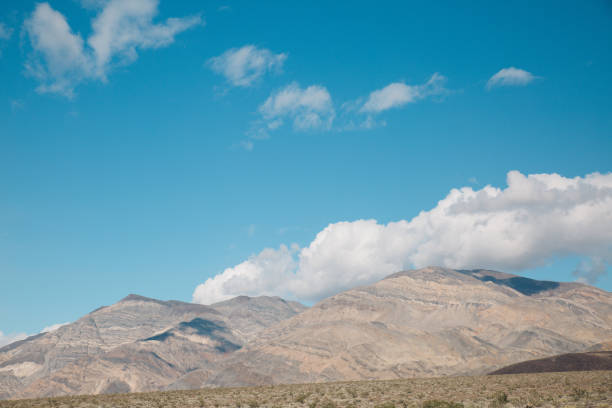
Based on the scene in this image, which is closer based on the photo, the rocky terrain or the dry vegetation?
the dry vegetation

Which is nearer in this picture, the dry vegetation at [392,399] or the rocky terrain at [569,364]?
the dry vegetation at [392,399]

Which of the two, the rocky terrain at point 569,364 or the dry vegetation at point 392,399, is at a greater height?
the dry vegetation at point 392,399

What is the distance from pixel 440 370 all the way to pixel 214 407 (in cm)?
17141

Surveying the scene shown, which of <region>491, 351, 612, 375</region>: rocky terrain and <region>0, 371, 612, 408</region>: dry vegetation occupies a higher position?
<region>0, 371, 612, 408</region>: dry vegetation

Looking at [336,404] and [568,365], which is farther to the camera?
[568,365]

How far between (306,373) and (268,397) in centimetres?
16345

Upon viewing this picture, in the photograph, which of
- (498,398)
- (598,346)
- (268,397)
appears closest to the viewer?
(498,398)

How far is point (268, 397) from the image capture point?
1618 inches

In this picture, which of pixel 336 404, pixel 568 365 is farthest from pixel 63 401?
pixel 568 365

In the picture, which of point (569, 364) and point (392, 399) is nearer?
point (392, 399)

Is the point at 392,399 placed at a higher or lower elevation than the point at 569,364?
higher

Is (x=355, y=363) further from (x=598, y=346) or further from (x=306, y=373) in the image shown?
(x=598, y=346)

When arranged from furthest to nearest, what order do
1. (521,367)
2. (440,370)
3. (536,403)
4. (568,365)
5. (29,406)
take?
(440,370)
(521,367)
(568,365)
(29,406)
(536,403)

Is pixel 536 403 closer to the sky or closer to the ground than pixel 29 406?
closer to the ground
